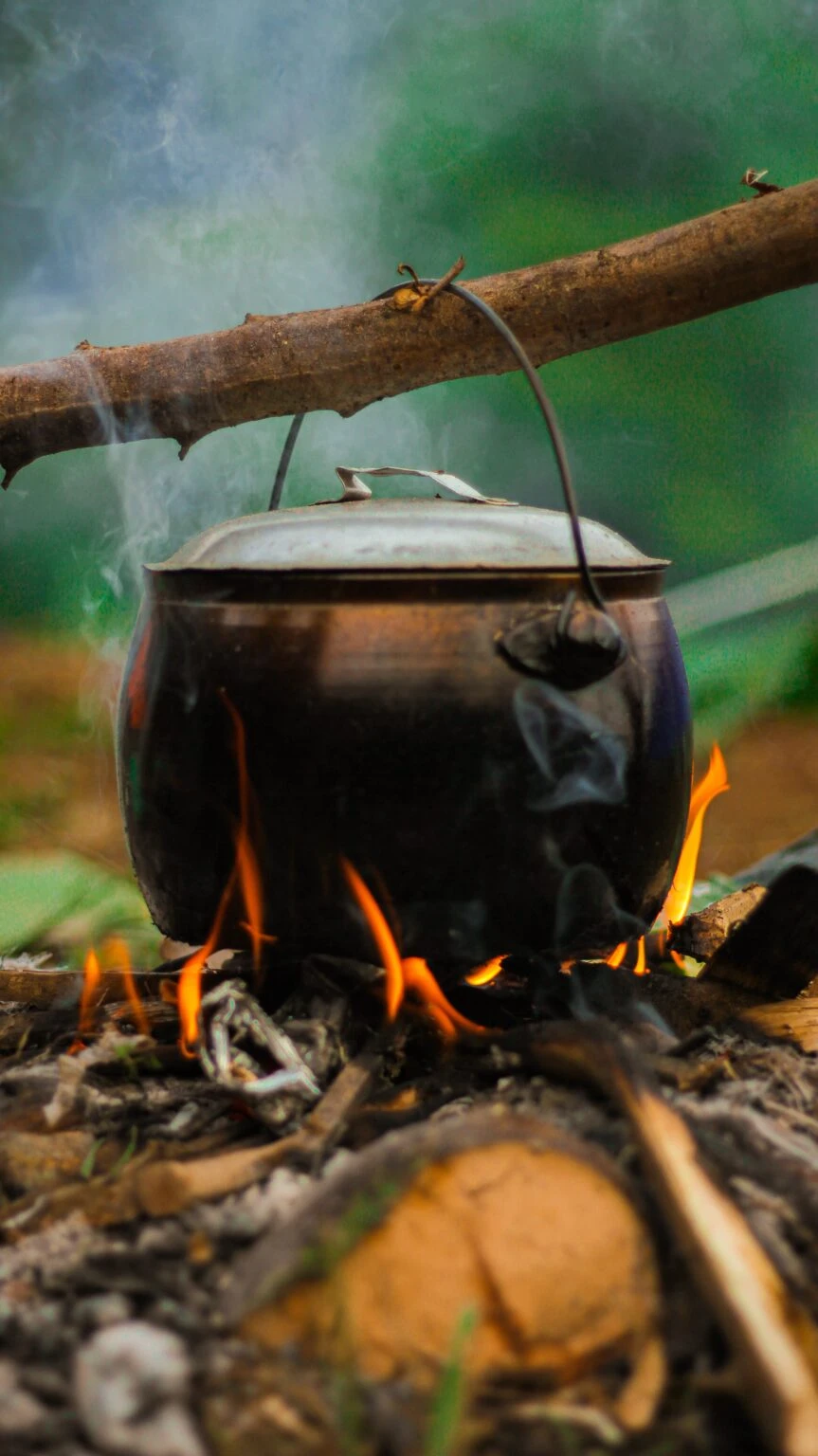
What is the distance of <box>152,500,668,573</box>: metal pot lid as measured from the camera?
180 cm

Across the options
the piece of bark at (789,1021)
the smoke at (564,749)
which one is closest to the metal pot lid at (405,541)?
the smoke at (564,749)

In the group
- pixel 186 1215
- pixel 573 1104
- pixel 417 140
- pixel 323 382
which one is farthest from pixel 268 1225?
pixel 417 140

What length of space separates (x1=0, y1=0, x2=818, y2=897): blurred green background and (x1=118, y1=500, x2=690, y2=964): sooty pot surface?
212 cm

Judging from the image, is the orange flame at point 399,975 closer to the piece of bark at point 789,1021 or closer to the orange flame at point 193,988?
the orange flame at point 193,988

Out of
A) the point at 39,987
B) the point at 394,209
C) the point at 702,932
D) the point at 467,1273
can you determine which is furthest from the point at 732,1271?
the point at 394,209

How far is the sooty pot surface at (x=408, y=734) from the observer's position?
178cm

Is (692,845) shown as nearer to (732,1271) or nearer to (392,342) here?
(392,342)

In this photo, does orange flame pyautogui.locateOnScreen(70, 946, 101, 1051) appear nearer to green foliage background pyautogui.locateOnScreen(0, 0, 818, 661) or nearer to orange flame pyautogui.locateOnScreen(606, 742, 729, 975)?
orange flame pyautogui.locateOnScreen(606, 742, 729, 975)

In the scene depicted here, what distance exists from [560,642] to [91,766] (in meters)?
5.27

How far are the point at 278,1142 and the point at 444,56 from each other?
5143 mm

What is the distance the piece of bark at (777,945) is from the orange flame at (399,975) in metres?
0.49

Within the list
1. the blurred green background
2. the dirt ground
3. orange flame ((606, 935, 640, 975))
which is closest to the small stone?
orange flame ((606, 935, 640, 975))

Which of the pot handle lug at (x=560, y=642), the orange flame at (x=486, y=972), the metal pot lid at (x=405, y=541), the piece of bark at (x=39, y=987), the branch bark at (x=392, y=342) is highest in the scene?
the branch bark at (x=392, y=342)

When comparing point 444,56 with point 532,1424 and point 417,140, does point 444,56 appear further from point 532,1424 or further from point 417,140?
point 532,1424
